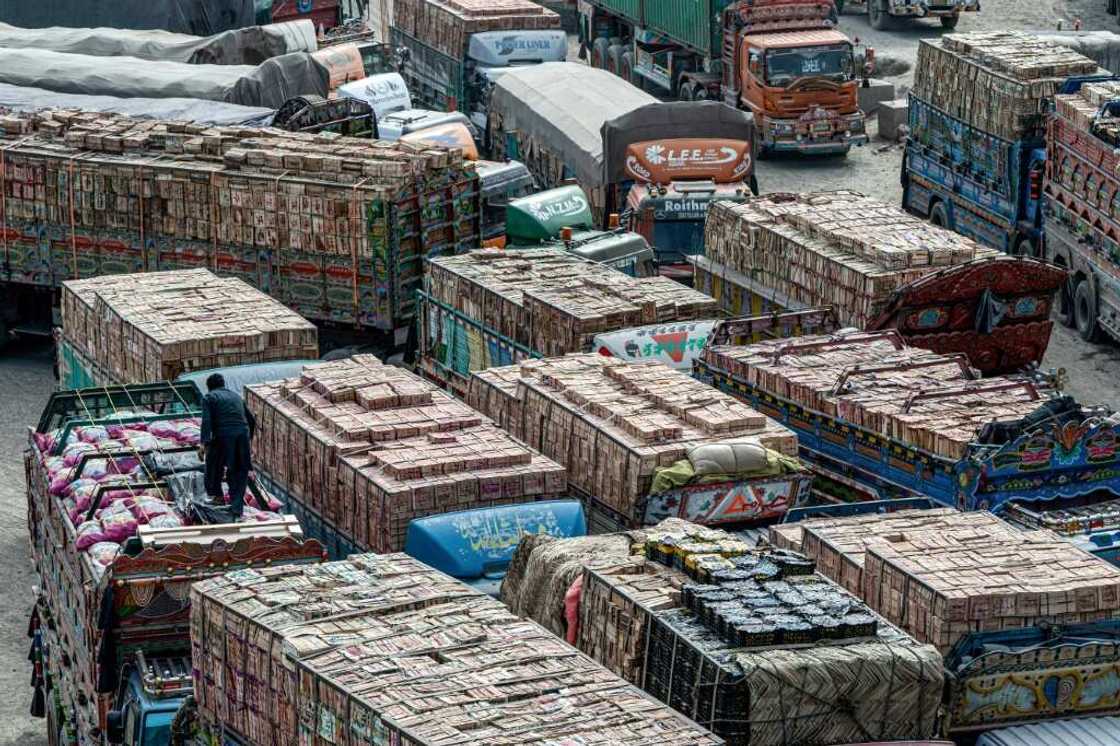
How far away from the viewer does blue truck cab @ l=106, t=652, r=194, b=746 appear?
17266mm

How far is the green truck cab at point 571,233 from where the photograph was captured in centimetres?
3192

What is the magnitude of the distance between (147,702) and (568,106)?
23.6 meters

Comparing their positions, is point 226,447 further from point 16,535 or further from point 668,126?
point 668,126

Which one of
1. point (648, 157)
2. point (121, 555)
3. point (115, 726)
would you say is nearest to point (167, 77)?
point (648, 157)

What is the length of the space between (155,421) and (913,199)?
21.4 meters

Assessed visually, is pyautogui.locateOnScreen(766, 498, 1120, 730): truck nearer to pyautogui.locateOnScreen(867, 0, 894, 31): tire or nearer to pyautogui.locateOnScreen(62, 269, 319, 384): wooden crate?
pyautogui.locateOnScreen(62, 269, 319, 384): wooden crate

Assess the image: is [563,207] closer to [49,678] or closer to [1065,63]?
[1065,63]

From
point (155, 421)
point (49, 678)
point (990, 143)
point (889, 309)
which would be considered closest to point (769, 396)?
point (889, 309)

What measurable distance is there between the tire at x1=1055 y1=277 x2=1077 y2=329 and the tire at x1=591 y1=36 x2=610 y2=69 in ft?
69.8

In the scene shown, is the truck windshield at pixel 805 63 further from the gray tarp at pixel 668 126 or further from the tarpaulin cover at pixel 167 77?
the tarpaulin cover at pixel 167 77

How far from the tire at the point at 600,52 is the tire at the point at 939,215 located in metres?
16.6

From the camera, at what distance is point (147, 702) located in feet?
57.0

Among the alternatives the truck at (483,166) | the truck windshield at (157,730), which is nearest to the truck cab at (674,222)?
the truck at (483,166)

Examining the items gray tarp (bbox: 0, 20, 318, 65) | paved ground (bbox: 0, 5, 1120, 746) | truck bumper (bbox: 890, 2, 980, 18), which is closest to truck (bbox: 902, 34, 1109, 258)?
paved ground (bbox: 0, 5, 1120, 746)
